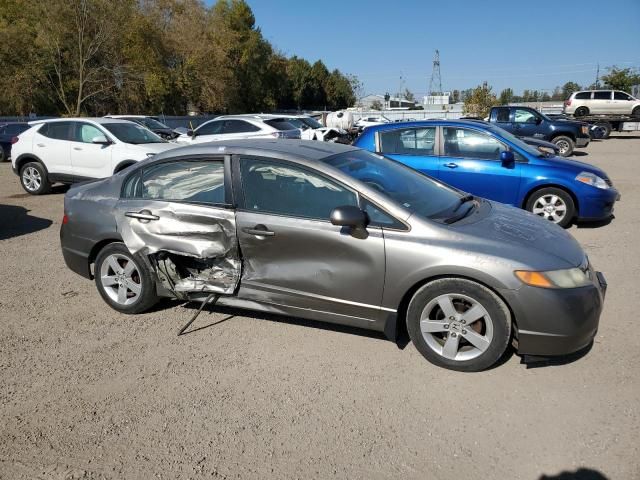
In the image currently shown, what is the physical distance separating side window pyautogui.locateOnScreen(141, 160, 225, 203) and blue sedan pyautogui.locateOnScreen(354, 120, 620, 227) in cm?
415

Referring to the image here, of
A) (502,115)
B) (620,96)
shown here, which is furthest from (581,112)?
(502,115)

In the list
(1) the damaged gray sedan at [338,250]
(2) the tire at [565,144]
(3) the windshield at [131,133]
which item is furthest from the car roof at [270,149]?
(2) the tire at [565,144]

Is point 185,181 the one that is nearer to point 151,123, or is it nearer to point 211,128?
point 211,128

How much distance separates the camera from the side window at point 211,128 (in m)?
13.9

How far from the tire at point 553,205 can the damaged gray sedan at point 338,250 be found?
3124 mm

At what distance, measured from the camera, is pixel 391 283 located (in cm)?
345

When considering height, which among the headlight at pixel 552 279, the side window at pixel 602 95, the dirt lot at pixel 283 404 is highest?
the side window at pixel 602 95

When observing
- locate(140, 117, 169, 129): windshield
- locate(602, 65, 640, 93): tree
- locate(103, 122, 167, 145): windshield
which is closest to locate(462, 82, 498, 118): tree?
locate(602, 65, 640, 93): tree

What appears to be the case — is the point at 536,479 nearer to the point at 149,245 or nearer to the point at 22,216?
the point at 149,245

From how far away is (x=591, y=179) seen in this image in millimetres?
6957

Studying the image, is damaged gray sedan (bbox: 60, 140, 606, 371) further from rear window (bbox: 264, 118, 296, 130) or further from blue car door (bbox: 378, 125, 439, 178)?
rear window (bbox: 264, 118, 296, 130)

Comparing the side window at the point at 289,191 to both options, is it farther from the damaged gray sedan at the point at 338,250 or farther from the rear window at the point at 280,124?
the rear window at the point at 280,124

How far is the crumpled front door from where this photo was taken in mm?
3977

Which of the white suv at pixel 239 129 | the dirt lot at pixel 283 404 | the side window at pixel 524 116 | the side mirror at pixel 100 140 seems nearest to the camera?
the dirt lot at pixel 283 404
